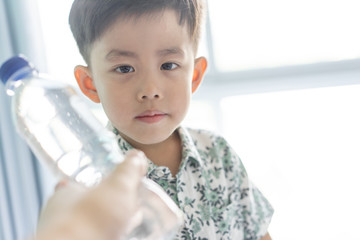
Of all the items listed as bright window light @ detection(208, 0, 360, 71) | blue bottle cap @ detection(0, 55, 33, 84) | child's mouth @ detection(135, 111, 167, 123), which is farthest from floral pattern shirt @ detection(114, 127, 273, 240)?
bright window light @ detection(208, 0, 360, 71)

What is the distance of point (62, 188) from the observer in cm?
64

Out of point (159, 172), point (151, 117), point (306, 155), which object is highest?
point (151, 117)

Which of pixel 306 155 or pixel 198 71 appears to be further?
pixel 306 155

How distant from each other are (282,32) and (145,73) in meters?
1.37

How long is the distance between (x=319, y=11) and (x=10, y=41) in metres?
1.35

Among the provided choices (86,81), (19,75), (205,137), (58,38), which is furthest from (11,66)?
(58,38)

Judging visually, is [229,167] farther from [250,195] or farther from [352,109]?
[352,109]

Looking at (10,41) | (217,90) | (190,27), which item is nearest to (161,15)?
(190,27)

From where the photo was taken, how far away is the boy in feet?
2.89

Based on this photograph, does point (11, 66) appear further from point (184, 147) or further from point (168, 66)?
point (184, 147)

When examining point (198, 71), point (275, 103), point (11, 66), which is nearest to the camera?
point (11, 66)

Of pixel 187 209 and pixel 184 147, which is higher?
pixel 184 147

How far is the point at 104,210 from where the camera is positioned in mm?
417

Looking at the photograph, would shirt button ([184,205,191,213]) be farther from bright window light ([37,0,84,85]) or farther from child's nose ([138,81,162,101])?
bright window light ([37,0,84,85])
